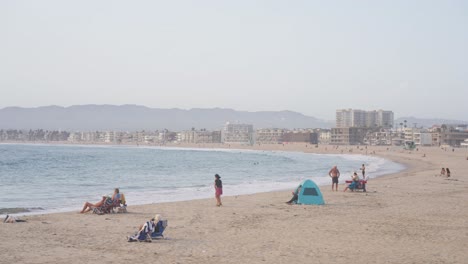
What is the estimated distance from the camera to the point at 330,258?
1023 cm

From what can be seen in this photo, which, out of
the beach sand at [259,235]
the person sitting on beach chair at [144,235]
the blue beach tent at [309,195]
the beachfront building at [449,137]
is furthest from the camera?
the beachfront building at [449,137]

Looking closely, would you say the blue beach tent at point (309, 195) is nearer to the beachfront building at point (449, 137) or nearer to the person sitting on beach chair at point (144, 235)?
the person sitting on beach chair at point (144, 235)

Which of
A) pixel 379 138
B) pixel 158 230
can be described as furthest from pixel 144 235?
pixel 379 138

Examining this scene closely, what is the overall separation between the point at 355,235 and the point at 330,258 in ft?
8.82

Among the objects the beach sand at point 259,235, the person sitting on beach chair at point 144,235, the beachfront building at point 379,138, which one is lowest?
the beach sand at point 259,235

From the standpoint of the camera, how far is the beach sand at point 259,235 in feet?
33.9

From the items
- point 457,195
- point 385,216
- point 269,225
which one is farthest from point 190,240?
point 457,195

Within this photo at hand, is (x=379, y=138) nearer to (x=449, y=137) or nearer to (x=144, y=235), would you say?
(x=449, y=137)

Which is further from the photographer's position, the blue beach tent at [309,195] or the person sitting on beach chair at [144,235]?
the blue beach tent at [309,195]

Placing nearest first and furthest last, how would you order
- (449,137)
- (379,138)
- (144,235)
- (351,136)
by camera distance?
(144,235)
(449,137)
(379,138)
(351,136)

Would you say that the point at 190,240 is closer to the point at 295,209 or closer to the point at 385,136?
the point at 295,209

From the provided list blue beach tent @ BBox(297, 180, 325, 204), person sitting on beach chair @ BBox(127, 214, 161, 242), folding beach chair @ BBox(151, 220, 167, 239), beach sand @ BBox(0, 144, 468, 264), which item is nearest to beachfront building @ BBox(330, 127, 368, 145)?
blue beach tent @ BBox(297, 180, 325, 204)

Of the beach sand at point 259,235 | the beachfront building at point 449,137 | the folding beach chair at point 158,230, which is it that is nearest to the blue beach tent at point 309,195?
the beach sand at point 259,235

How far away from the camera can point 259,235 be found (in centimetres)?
1276
